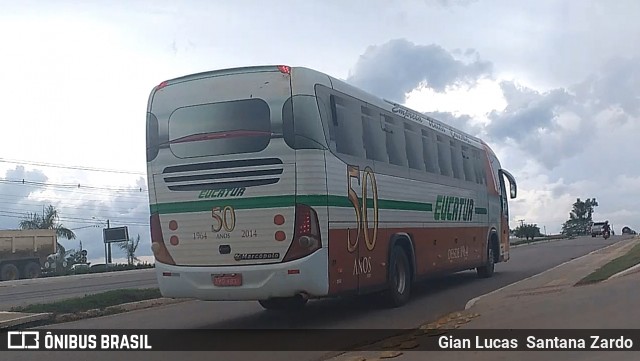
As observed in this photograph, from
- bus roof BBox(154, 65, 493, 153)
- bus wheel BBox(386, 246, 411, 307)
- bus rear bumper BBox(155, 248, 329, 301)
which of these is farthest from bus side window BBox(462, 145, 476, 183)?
bus rear bumper BBox(155, 248, 329, 301)

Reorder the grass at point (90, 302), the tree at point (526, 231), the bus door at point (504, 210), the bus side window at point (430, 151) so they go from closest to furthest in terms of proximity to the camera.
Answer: the grass at point (90, 302)
the bus side window at point (430, 151)
the bus door at point (504, 210)
the tree at point (526, 231)

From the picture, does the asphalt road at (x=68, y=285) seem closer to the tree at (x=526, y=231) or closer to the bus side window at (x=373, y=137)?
the bus side window at (x=373, y=137)

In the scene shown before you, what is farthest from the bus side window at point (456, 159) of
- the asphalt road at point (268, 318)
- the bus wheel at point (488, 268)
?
the bus wheel at point (488, 268)

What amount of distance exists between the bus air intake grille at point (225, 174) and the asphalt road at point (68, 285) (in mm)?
9617

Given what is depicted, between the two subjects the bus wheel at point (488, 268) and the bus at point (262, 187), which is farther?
the bus wheel at point (488, 268)

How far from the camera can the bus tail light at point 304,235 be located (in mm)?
11180

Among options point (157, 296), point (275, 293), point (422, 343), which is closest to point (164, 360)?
point (275, 293)

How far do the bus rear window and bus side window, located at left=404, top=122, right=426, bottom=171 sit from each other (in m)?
4.43

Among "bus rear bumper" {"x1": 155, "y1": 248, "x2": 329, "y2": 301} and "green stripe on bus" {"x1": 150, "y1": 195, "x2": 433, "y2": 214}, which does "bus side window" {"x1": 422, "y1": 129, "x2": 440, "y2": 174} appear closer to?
"green stripe on bus" {"x1": 150, "y1": 195, "x2": 433, "y2": 214}

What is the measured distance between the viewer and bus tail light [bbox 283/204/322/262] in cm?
1118

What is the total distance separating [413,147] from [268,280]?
5.39 metres

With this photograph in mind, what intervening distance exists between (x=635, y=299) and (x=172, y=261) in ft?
21.7

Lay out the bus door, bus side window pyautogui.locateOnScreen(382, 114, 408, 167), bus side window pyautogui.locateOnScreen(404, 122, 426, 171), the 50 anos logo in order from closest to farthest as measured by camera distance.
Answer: the 50 anos logo, bus side window pyautogui.locateOnScreen(382, 114, 408, 167), bus side window pyautogui.locateOnScreen(404, 122, 426, 171), the bus door

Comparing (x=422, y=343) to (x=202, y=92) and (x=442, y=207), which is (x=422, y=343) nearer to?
(x=202, y=92)
